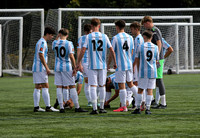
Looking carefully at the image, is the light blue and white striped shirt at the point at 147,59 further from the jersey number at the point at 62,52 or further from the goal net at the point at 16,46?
the goal net at the point at 16,46

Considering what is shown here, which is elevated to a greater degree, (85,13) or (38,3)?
(38,3)

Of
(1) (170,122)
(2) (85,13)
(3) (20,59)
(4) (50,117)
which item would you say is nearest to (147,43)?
(1) (170,122)

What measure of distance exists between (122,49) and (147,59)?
24.3 inches

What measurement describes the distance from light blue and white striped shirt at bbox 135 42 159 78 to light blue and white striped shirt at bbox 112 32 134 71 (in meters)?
0.43

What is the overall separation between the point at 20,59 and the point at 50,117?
473 inches

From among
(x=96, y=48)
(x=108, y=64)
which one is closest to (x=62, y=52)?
(x=96, y=48)

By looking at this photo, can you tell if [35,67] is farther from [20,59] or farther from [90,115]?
[20,59]

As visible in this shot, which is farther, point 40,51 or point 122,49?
point 40,51

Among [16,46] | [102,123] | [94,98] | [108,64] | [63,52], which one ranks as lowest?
[102,123]

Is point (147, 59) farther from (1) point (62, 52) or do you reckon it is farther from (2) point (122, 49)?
(1) point (62, 52)

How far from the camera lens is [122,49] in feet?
28.0

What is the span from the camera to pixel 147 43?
8.16m

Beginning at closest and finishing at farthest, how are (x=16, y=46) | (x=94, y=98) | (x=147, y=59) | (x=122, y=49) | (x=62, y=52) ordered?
(x=147, y=59) → (x=94, y=98) → (x=122, y=49) → (x=62, y=52) → (x=16, y=46)

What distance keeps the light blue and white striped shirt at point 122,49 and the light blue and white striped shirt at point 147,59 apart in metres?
0.43
